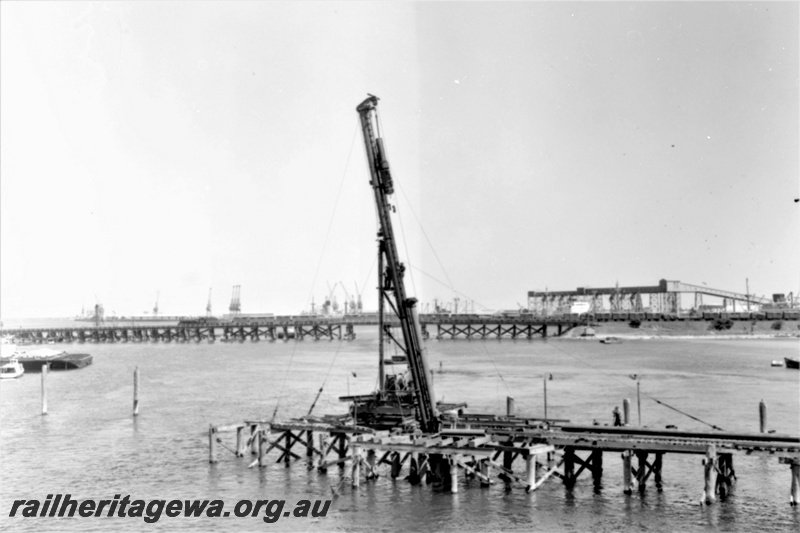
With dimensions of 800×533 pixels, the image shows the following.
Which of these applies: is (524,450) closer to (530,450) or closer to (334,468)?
(530,450)

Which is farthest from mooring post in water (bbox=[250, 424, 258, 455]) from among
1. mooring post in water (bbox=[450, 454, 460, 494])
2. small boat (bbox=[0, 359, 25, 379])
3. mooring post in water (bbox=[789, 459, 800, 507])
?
small boat (bbox=[0, 359, 25, 379])

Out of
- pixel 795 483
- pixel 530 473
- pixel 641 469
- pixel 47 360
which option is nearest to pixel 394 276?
pixel 530 473

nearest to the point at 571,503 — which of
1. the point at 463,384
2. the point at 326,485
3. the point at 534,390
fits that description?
the point at 326,485

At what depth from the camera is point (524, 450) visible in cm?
3350

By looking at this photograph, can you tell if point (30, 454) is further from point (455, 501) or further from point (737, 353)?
point (737, 353)

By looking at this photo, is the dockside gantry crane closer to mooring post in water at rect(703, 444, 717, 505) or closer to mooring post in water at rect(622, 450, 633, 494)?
mooring post in water at rect(622, 450, 633, 494)

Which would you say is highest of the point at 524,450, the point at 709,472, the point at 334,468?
the point at 524,450

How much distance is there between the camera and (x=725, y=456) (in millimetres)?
34312

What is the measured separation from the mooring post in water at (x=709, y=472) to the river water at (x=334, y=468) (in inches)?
16.9

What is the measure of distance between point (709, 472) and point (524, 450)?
731cm

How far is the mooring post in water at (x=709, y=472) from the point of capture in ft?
103

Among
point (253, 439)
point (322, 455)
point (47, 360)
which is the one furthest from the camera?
point (47, 360)

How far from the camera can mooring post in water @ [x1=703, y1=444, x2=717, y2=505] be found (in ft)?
103

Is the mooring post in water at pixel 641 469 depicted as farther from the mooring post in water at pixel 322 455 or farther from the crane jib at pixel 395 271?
the mooring post in water at pixel 322 455
